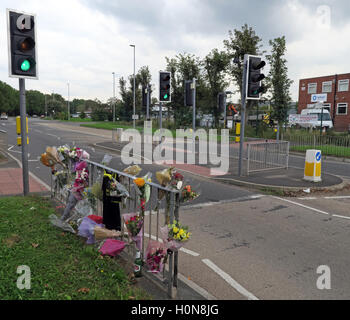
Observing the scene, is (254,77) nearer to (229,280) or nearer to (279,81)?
(229,280)

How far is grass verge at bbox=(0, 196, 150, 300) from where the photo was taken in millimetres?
3416

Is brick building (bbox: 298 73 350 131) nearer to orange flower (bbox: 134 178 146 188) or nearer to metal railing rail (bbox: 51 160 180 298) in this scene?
metal railing rail (bbox: 51 160 180 298)

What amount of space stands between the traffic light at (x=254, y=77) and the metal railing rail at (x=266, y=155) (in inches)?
88.1

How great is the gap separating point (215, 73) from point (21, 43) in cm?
3036

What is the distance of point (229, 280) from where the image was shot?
4.17 meters

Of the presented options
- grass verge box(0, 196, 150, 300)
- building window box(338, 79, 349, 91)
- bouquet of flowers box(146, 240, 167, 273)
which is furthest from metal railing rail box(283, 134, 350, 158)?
building window box(338, 79, 349, 91)

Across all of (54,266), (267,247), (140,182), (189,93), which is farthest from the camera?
(189,93)

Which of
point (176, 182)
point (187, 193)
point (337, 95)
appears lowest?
point (187, 193)

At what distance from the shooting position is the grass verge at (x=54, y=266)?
3.42 metres

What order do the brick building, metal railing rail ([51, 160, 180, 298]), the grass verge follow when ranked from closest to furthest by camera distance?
the grass verge, metal railing rail ([51, 160, 180, 298]), the brick building

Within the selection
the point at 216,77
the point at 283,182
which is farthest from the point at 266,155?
the point at 216,77

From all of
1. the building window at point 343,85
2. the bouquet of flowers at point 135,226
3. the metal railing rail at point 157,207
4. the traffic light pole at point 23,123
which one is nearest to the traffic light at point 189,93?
the traffic light pole at point 23,123
